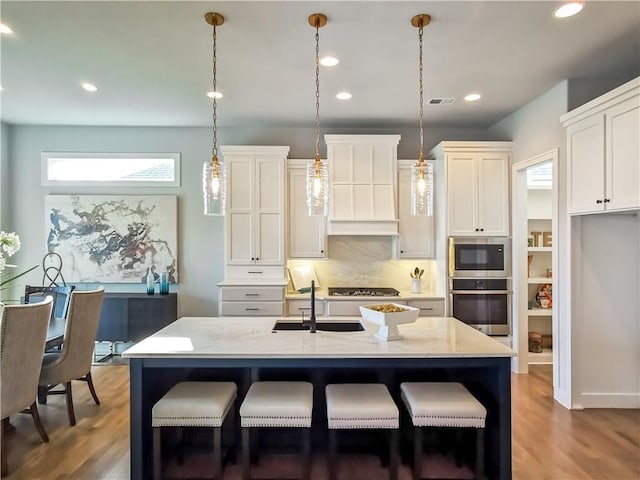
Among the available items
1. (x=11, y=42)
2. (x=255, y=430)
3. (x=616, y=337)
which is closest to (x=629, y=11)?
(x=616, y=337)

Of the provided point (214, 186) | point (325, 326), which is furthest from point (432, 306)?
point (214, 186)

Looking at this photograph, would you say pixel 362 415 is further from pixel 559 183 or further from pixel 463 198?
pixel 463 198

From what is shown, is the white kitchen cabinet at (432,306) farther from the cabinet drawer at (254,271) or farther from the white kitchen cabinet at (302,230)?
the cabinet drawer at (254,271)

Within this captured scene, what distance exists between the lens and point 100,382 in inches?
153

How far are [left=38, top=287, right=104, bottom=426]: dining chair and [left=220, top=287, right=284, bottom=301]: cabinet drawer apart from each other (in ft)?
4.44

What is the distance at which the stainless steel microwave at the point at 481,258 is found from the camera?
165 inches

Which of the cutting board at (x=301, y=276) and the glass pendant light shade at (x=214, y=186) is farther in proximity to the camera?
the cutting board at (x=301, y=276)

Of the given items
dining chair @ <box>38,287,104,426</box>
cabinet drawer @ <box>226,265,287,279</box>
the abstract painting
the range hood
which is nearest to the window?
the abstract painting

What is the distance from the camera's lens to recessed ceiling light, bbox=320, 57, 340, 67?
293 centimetres

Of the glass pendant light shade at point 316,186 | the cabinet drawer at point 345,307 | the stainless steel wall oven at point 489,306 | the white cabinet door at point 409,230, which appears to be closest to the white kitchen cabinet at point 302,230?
the cabinet drawer at point 345,307

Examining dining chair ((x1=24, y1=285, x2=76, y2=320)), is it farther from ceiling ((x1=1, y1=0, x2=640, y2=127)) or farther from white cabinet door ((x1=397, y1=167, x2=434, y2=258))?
white cabinet door ((x1=397, y1=167, x2=434, y2=258))

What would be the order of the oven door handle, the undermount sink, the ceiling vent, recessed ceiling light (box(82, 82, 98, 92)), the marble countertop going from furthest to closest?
the oven door handle
the ceiling vent
recessed ceiling light (box(82, 82, 98, 92))
the undermount sink
the marble countertop

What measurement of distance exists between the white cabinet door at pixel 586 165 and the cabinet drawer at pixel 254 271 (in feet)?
9.76

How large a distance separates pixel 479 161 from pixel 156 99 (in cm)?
353
